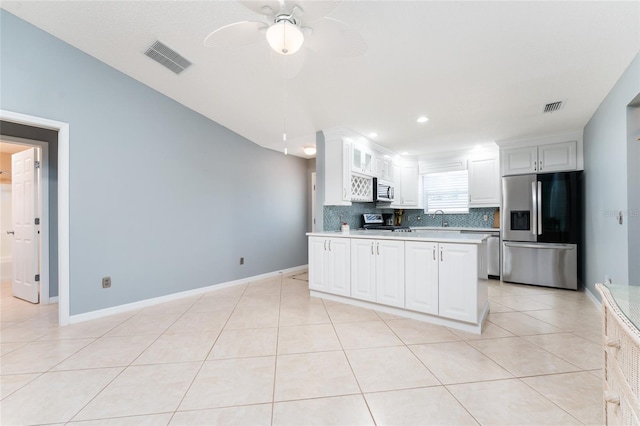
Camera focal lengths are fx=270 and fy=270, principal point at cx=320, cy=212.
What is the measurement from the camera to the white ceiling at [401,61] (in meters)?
1.95

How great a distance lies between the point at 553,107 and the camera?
3.17 metres

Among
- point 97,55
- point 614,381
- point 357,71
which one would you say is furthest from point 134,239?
point 614,381

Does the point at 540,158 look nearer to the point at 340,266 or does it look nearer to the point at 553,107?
the point at 553,107

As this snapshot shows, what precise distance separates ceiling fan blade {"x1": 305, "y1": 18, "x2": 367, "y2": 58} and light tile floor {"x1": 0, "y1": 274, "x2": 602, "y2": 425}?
2154 millimetres

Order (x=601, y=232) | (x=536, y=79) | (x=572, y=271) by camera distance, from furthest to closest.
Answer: (x=572, y=271) < (x=601, y=232) < (x=536, y=79)

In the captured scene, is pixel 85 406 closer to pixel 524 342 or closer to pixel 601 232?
pixel 524 342

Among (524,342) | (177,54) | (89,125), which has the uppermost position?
(177,54)

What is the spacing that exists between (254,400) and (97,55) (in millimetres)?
3703

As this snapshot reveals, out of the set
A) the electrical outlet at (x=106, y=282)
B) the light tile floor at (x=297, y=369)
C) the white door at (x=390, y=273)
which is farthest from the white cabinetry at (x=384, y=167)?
the electrical outlet at (x=106, y=282)

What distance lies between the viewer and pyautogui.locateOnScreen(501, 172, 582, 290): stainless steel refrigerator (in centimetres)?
390

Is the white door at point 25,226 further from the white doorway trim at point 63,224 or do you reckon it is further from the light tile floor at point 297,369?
the white doorway trim at point 63,224

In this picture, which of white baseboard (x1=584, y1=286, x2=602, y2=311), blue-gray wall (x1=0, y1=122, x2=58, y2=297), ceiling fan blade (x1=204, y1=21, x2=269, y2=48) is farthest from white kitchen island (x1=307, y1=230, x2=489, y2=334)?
blue-gray wall (x1=0, y1=122, x2=58, y2=297)

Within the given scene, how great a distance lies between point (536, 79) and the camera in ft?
8.50

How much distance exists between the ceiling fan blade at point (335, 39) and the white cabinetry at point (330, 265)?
212cm
